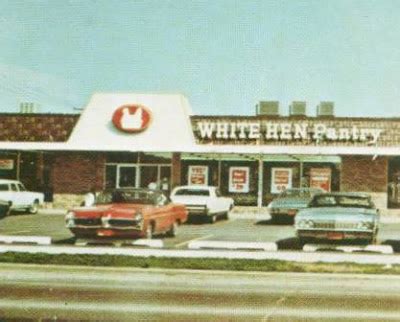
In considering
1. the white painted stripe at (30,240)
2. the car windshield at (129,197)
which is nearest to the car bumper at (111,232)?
the white painted stripe at (30,240)

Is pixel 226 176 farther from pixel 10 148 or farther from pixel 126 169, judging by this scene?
pixel 10 148

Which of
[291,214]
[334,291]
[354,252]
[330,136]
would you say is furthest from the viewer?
[330,136]

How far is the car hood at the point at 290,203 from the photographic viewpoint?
81.4ft

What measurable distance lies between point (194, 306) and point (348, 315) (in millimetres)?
2096

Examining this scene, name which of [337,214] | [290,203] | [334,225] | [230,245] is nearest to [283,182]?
[290,203]

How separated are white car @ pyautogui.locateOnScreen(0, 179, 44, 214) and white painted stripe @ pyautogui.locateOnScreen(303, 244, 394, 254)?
1657 cm

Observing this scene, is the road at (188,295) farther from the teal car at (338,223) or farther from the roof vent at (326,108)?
the roof vent at (326,108)

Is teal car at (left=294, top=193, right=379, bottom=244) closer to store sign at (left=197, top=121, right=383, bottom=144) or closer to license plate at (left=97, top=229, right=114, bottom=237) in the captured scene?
license plate at (left=97, top=229, right=114, bottom=237)

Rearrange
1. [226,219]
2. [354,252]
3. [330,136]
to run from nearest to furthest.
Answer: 1. [354,252]
2. [226,219]
3. [330,136]

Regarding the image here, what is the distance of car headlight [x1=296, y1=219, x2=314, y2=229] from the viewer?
16.5 m

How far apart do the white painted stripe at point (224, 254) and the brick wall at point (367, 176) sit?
54.1 feet

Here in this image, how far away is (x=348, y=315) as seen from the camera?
8883 mm

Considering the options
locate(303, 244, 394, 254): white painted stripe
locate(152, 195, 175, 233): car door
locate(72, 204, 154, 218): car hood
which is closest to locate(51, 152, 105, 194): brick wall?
locate(152, 195, 175, 233): car door

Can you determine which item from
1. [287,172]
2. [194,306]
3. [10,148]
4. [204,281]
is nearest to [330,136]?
[287,172]
